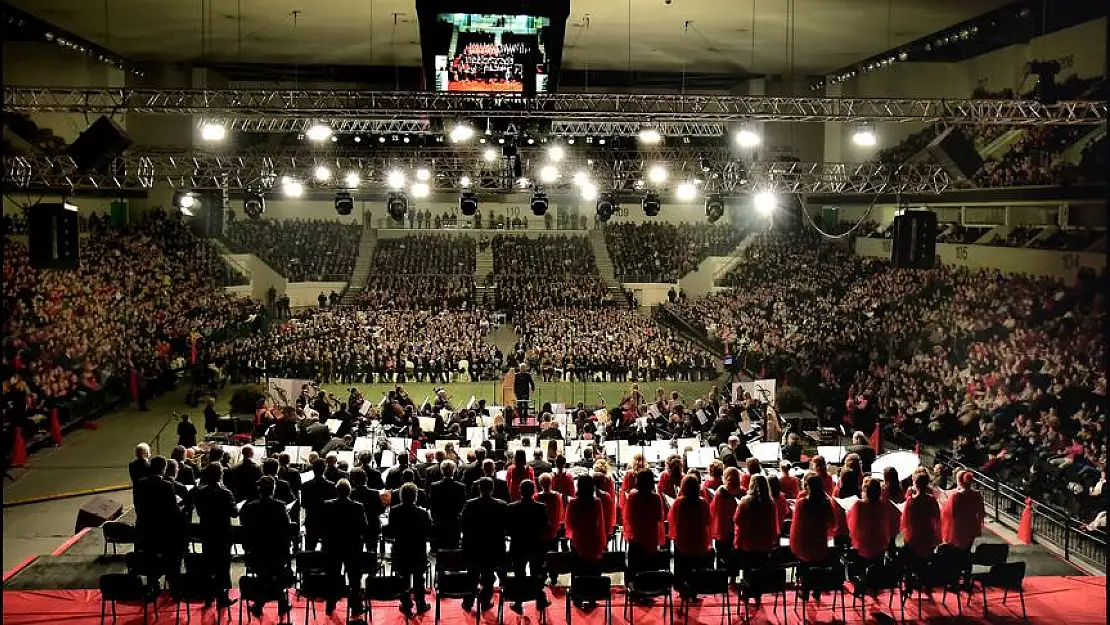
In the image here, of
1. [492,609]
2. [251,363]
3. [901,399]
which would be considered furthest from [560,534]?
[251,363]

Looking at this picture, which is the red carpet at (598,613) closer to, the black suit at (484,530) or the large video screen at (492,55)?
the black suit at (484,530)

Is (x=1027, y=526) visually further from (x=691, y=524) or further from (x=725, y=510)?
(x=691, y=524)

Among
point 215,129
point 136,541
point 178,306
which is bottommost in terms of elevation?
point 136,541

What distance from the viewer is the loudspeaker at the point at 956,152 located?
15.6 metres

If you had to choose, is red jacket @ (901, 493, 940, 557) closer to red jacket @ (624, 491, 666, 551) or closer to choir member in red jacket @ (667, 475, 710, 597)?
choir member in red jacket @ (667, 475, 710, 597)

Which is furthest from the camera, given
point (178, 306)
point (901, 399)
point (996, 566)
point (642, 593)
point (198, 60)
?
point (198, 60)

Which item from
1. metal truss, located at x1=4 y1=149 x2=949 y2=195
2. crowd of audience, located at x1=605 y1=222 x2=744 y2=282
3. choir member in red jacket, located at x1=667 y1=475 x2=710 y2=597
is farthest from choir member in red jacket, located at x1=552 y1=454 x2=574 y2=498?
crowd of audience, located at x1=605 y1=222 x2=744 y2=282

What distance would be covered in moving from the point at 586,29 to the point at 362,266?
17738mm

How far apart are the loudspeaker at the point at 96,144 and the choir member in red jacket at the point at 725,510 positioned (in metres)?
10.9

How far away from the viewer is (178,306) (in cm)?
2573

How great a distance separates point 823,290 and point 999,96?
278 inches

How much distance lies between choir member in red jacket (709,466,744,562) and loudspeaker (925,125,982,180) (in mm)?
9141

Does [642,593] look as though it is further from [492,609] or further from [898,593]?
[898,593]

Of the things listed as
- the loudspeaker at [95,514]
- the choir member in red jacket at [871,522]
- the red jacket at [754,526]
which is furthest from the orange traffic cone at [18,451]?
the choir member in red jacket at [871,522]
